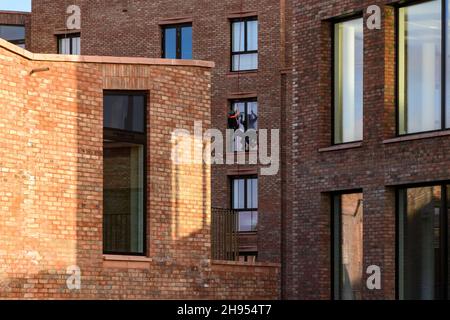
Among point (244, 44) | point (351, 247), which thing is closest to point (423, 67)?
point (351, 247)

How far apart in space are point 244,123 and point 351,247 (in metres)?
25.4

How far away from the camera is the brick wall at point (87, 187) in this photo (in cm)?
2817

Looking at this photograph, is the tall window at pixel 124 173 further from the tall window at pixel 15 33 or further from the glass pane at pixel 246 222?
the tall window at pixel 15 33

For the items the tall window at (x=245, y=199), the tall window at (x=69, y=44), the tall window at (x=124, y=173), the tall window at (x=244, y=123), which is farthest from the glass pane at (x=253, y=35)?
the tall window at (x=124, y=173)

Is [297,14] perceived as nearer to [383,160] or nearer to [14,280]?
[383,160]

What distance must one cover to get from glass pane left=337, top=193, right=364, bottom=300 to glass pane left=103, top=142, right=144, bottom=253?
490 centimetres

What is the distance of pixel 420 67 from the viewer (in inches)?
1224

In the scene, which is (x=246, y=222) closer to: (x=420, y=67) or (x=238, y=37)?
(x=238, y=37)

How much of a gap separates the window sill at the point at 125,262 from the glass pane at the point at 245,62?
2794cm

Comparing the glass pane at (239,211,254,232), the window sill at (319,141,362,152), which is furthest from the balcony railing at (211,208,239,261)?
the glass pane at (239,211,254,232)

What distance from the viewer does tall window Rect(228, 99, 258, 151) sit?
56812 millimetres

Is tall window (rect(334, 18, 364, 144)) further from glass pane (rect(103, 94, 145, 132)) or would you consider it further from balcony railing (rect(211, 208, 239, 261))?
glass pane (rect(103, 94, 145, 132))
